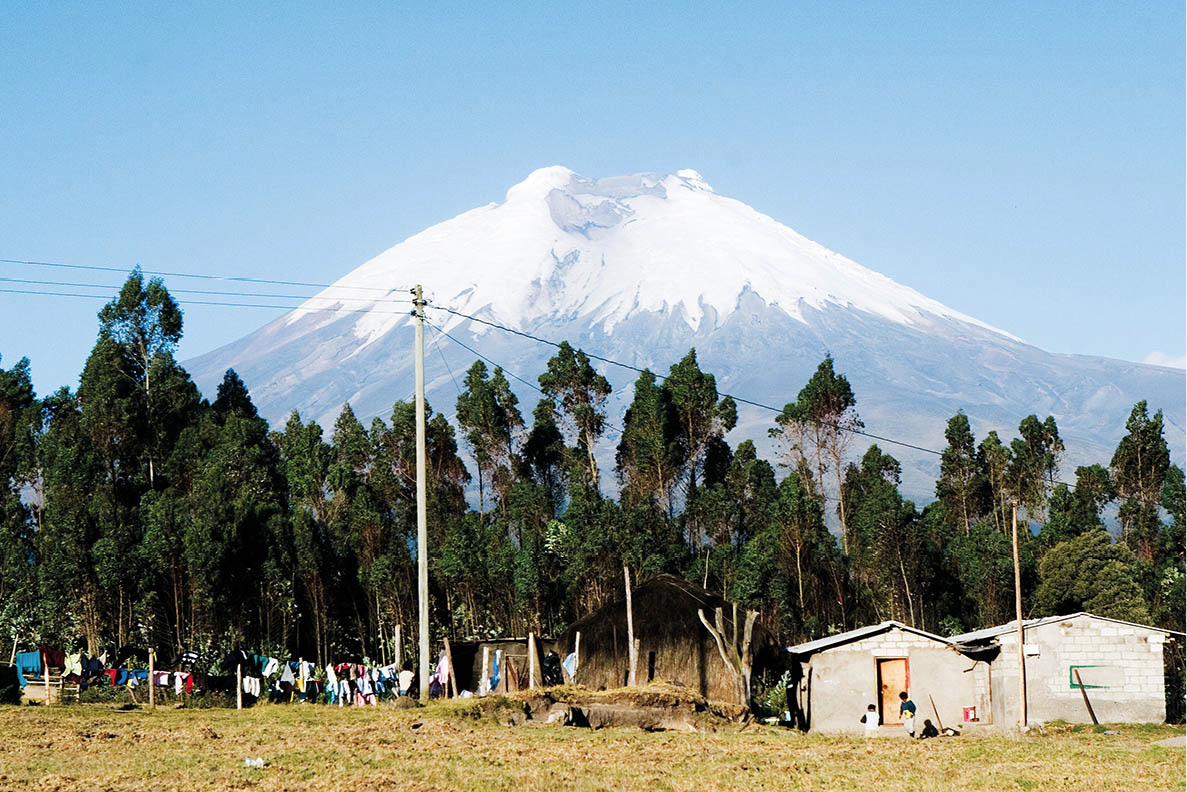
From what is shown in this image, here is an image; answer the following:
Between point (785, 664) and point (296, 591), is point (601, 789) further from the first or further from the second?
point (296, 591)

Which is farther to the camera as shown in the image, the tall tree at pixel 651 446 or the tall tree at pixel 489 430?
the tall tree at pixel 489 430

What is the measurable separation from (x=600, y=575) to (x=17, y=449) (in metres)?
25.3

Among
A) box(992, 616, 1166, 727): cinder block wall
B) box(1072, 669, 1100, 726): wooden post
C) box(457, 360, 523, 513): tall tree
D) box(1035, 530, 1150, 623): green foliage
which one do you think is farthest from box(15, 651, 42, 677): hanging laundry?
box(1035, 530, 1150, 623): green foliage

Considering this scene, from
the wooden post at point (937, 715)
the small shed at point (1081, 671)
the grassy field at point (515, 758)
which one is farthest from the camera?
the wooden post at point (937, 715)

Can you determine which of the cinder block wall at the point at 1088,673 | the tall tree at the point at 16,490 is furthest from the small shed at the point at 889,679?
the tall tree at the point at 16,490

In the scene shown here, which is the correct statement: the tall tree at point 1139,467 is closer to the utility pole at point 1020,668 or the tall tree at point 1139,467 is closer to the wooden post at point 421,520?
the utility pole at point 1020,668

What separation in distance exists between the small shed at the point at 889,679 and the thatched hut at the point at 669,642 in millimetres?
2097

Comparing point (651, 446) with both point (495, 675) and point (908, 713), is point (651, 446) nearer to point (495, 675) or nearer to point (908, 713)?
point (495, 675)

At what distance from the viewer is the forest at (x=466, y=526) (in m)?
51.0

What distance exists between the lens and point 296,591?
180ft

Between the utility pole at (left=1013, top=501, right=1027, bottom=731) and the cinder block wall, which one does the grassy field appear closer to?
the utility pole at (left=1013, top=501, right=1027, bottom=731)

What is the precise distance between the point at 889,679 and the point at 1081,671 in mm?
4486

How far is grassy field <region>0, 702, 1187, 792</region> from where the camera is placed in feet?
69.5

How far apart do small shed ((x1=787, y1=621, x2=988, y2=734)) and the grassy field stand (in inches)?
151
